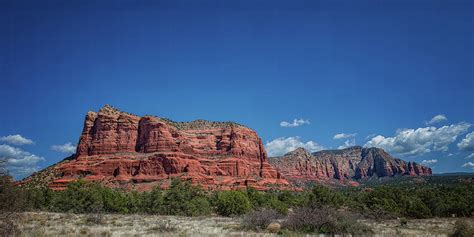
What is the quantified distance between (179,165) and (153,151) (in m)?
17.6

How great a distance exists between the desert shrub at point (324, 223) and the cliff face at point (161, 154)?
302 ft

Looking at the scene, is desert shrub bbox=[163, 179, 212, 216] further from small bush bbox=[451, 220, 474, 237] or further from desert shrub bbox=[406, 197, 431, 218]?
small bush bbox=[451, 220, 474, 237]

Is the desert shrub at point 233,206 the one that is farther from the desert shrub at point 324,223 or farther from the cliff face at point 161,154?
the cliff face at point 161,154

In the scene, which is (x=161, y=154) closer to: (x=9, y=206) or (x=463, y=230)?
(x=9, y=206)

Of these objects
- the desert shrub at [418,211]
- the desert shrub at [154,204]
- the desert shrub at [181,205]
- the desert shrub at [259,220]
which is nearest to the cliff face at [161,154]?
the desert shrub at [154,204]

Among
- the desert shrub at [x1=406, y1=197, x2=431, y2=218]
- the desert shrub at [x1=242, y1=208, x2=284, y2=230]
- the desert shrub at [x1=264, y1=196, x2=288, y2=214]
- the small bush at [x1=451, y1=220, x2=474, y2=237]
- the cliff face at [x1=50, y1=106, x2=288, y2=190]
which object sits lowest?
the desert shrub at [x1=406, y1=197, x2=431, y2=218]

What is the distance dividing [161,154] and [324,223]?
107 m

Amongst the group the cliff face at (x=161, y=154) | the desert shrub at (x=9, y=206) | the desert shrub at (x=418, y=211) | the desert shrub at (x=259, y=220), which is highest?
the cliff face at (x=161, y=154)

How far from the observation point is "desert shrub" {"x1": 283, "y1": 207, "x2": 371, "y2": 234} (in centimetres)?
2153

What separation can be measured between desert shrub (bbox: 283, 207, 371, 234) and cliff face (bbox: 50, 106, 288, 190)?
9215cm

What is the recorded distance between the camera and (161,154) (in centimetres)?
12344

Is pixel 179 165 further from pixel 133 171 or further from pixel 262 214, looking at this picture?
pixel 262 214

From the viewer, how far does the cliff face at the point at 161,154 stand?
117 m

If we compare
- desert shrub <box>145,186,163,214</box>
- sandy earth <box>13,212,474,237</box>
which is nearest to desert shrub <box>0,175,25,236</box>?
sandy earth <box>13,212,474,237</box>
